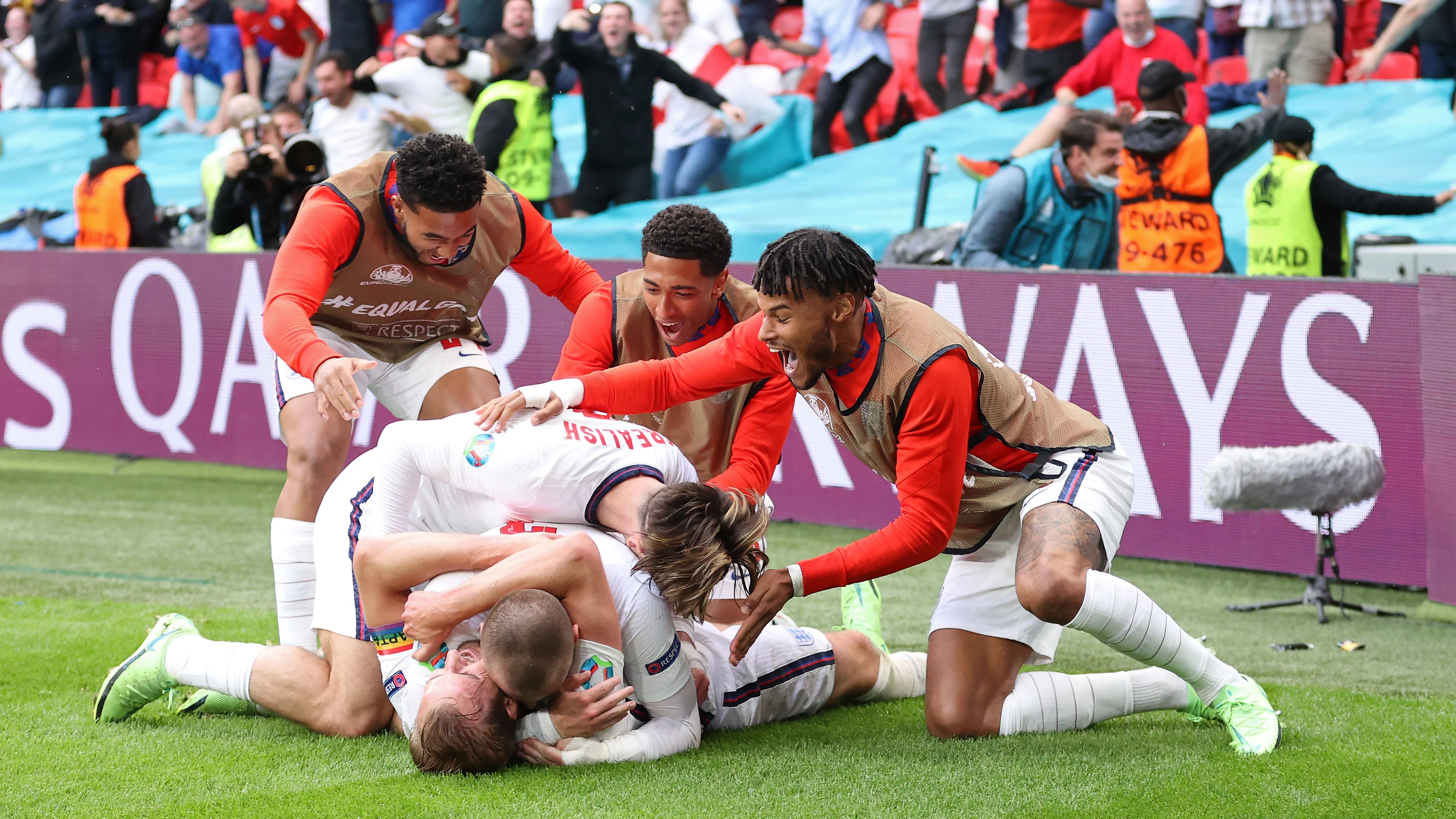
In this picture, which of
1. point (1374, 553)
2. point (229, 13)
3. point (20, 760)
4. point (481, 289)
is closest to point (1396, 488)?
point (1374, 553)

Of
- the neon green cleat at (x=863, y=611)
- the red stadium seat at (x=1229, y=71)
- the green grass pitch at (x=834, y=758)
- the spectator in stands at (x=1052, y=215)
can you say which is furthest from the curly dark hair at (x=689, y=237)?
the red stadium seat at (x=1229, y=71)

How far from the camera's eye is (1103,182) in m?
7.25

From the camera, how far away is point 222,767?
339cm

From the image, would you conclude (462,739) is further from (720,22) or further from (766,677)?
(720,22)

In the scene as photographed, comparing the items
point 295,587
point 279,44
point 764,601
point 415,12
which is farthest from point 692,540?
point 279,44

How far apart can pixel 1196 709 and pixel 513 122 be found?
21.7 feet

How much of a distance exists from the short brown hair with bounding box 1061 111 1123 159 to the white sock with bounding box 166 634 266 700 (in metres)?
4.99

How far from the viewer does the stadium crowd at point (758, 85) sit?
23.9 feet

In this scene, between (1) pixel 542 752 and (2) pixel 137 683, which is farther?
(2) pixel 137 683

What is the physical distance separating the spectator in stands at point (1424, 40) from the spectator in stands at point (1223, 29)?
2.36 ft

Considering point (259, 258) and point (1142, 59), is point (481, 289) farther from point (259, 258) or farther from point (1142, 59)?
point (1142, 59)

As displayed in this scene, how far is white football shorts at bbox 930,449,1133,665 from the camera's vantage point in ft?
11.8

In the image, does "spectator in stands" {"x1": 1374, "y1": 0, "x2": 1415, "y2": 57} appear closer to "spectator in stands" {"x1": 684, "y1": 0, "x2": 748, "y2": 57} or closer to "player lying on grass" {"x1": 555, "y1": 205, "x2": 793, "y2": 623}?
"spectator in stands" {"x1": 684, "y1": 0, "x2": 748, "y2": 57}

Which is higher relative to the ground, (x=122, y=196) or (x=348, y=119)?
(x=348, y=119)
